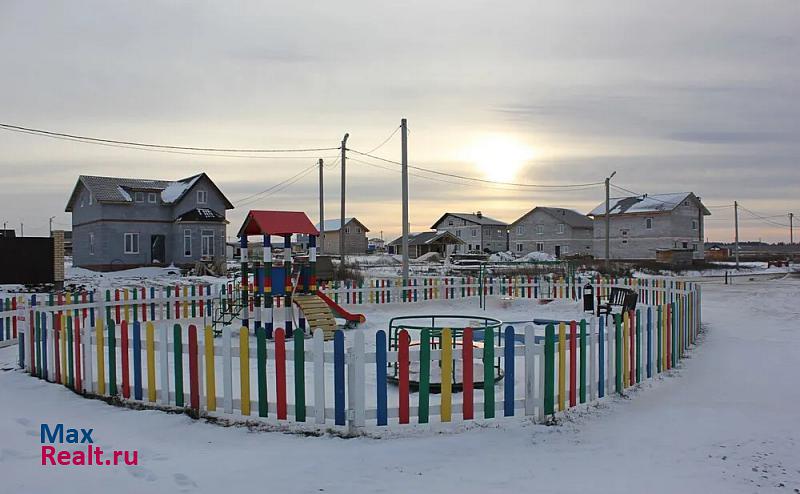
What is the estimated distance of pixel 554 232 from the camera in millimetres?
73688

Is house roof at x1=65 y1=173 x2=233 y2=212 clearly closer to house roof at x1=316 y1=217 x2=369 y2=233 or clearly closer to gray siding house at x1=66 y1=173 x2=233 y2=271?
gray siding house at x1=66 y1=173 x2=233 y2=271

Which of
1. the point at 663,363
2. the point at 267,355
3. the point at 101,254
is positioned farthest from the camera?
the point at 101,254

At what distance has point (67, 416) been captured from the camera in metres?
6.93

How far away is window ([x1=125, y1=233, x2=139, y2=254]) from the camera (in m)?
39.4

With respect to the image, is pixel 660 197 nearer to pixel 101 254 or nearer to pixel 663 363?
pixel 101 254

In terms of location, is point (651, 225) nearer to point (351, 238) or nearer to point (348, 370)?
point (351, 238)

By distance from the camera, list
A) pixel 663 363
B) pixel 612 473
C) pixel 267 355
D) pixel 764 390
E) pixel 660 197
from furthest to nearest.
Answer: pixel 660 197, pixel 663 363, pixel 764 390, pixel 267 355, pixel 612 473

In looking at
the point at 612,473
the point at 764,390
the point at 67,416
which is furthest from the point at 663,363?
the point at 67,416

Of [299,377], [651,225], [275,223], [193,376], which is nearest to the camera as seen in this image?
[299,377]

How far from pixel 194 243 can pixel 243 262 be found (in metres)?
27.6

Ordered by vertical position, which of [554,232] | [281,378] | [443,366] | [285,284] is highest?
[554,232]

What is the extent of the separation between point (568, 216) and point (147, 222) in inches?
1957

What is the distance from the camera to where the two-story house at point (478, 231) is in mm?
83562

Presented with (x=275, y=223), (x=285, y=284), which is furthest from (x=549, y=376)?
(x=275, y=223)
